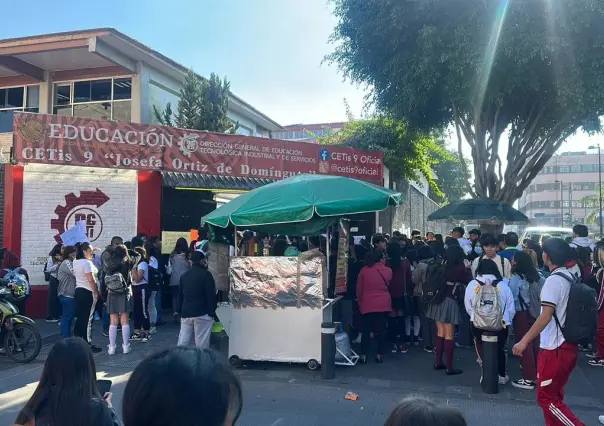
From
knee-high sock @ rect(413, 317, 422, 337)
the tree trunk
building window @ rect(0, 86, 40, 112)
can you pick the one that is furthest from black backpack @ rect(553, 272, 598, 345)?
building window @ rect(0, 86, 40, 112)

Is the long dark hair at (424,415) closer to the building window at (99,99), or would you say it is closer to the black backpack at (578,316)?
the black backpack at (578,316)

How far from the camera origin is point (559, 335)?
15.5 ft

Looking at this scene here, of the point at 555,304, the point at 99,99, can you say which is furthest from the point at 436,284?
the point at 99,99

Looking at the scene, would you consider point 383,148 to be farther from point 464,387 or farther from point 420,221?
point 464,387

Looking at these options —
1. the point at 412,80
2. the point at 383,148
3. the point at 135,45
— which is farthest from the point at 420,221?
the point at 135,45

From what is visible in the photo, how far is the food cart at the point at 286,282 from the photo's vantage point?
7902 mm

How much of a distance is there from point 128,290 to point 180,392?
8.04 metres

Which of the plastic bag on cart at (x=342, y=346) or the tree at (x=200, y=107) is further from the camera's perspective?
the tree at (x=200, y=107)

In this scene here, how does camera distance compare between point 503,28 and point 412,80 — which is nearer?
point 503,28

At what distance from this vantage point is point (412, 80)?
1553cm

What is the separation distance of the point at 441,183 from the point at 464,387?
143ft

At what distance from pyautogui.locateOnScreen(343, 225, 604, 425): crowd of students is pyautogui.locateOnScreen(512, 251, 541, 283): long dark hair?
0.01m

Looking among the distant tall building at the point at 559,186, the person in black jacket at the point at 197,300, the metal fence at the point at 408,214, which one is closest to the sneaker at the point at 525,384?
the person in black jacket at the point at 197,300

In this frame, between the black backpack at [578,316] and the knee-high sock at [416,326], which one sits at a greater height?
the black backpack at [578,316]
